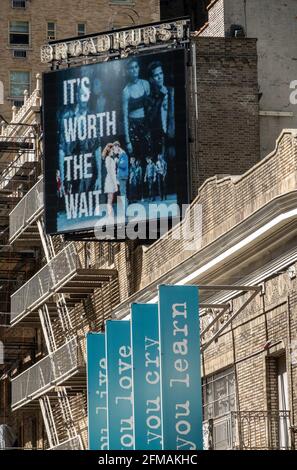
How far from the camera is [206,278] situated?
44594mm

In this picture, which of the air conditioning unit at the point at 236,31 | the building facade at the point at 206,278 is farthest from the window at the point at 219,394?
the air conditioning unit at the point at 236,31

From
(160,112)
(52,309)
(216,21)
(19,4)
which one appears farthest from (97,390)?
(19,4)

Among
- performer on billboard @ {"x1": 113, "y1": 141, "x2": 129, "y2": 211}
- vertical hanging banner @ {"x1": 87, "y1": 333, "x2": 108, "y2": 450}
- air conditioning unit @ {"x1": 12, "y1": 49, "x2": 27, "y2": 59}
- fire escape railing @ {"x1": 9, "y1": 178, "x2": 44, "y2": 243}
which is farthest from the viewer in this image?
air conditioning unit @ {"x1": 12, "y1": 49, "x2": 27, "y2": 59}

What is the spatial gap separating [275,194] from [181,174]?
44.4 ft

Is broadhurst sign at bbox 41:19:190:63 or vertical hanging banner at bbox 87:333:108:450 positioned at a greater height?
broadhurst sign at bbox 41:19:190:63

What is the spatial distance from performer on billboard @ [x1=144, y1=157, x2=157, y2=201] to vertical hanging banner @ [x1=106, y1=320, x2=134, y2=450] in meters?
7.96

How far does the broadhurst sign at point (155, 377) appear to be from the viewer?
41.8 meters

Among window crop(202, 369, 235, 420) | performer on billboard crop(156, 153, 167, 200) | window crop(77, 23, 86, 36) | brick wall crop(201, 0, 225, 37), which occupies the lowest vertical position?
window crop(202, 369, 235, 420)

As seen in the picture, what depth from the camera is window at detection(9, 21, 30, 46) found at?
94.2 m

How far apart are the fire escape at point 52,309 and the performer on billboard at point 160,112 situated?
3.87 metres

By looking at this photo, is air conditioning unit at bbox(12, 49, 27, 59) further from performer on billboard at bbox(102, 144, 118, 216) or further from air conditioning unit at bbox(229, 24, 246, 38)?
performer on billboard at bbox(102, 144, 118, 216)

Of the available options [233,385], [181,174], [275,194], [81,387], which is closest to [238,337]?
[233,385]

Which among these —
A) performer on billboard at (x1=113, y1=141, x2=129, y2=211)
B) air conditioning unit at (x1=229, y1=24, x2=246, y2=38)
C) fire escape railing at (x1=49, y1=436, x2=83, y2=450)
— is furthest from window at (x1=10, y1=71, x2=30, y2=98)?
performer on billboard at (x1=113, y1=141, x2=129, y2=211)

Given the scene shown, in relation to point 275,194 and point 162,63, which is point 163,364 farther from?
point 162,63
